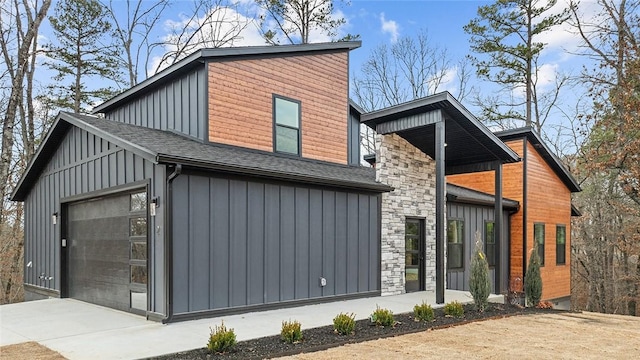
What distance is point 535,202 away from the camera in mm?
14516

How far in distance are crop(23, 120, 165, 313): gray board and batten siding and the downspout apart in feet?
0.40

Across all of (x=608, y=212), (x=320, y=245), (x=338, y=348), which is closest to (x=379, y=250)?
(x=320, y=245)

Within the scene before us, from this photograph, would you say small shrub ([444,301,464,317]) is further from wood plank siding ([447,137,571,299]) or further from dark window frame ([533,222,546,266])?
dark window frame ([533,222,546,266])

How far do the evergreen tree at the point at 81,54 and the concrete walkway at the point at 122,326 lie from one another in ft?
38.5

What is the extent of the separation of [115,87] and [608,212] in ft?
67.7

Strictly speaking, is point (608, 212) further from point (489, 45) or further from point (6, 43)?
point (6, 43)

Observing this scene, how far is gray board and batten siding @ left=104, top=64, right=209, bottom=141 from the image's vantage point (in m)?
9.96

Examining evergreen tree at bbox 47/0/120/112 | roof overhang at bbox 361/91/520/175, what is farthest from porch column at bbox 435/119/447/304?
evergreen tree at bbox 47/0/120/112

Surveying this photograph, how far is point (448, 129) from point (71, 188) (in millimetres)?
8261

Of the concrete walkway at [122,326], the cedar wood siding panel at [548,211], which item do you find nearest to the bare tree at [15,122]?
the concrete walkway at [122,326]

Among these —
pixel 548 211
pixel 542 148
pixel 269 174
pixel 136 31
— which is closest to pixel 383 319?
pixel 269 174

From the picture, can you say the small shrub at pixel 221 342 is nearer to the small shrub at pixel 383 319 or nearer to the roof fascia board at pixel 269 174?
the small shrub at pixel 383 319

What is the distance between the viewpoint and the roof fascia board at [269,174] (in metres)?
7.13

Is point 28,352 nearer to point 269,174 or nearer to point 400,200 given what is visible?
point 269,174
